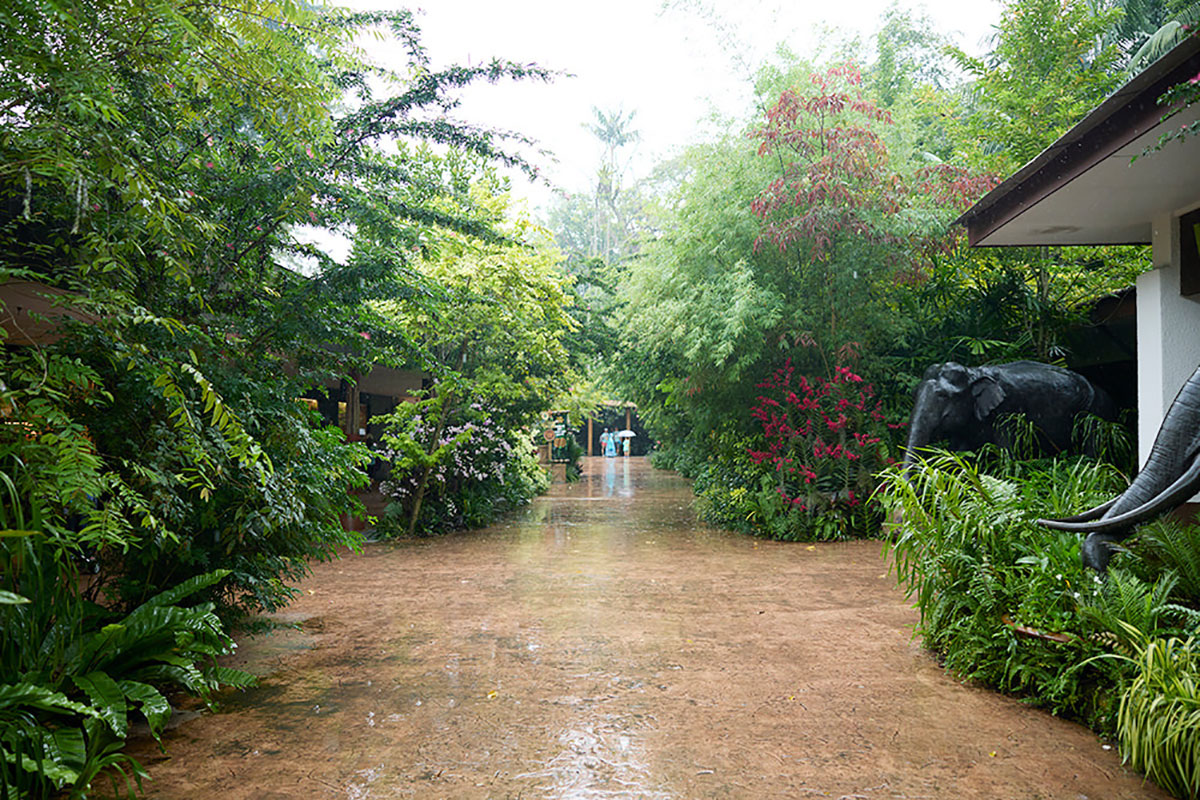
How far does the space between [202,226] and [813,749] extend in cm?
353

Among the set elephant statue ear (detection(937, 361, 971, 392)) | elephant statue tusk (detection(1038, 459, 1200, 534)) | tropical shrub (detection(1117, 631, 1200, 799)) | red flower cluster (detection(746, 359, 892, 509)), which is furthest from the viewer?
red flower cluster (detection(746, 359, 892, 509))

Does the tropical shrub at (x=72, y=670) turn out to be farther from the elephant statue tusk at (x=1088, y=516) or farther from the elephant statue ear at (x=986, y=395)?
the elephant statue ear at (x=986, y=395)

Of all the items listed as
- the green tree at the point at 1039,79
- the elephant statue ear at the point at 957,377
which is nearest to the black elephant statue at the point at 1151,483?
the elephant statue ear at the point at 957,377

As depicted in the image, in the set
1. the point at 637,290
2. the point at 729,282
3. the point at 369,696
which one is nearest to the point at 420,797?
the point at 369,696

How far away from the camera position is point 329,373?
5164 mm

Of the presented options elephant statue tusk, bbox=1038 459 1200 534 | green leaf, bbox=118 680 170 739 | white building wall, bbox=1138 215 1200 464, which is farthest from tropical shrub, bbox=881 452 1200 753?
green leaf, bbox=118 680 170 739

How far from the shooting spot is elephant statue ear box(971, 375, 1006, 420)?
24.6ft

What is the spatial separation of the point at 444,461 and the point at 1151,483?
27.4ft

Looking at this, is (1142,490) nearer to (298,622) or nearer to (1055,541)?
(1055,541)

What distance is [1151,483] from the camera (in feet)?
13.0

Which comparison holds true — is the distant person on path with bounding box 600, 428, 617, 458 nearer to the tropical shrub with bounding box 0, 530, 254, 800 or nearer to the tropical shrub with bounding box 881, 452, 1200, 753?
the tropical shrub with bounding box 881, 452, 1200, 753

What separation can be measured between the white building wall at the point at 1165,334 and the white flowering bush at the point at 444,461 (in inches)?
279

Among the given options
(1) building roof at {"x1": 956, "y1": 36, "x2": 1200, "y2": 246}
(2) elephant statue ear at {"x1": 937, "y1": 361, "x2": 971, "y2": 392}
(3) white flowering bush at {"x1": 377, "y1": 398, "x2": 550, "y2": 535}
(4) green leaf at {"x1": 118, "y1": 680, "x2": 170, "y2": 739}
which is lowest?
(4) green leaf at {"x1": 118, "y1": 680, "x2": 170, "y2": 739}

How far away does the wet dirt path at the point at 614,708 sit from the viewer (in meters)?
3.18
